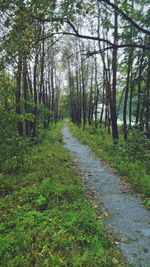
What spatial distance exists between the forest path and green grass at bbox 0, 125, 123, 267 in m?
0.30

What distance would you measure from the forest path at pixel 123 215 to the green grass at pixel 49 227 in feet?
1.00

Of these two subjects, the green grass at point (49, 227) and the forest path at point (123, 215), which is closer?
the green grass at point (49, 227)

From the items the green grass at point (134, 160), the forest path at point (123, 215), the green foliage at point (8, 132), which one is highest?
the green foliage at point (8, 132)

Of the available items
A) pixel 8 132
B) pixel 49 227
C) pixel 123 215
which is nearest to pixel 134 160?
pixel 123 215

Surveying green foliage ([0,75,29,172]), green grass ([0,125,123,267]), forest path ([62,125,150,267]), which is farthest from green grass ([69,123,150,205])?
green foliage ([0,75,29,172])

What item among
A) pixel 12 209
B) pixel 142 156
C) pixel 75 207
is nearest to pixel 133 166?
pixel 142 156

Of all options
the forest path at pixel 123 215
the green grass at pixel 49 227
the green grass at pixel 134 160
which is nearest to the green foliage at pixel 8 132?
the green grass at pixel 49 227

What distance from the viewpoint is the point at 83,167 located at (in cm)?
1151

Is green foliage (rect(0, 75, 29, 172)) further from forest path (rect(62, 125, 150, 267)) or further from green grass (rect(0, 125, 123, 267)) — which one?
forest path (rect(62, 125, 150, 267))

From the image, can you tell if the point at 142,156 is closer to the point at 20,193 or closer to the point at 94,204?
the point at 94,204

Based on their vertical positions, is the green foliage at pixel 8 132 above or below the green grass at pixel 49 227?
above

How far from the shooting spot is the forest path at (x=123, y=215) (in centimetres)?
480

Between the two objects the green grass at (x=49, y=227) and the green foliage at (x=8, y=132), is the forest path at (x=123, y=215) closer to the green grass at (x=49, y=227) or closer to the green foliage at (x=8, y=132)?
the green grass at (x=49, y=227)

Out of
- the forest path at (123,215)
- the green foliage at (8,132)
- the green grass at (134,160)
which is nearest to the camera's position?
the forest path at (123,215)
